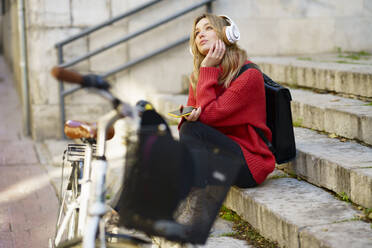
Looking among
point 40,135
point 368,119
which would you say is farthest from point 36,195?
point 368,119

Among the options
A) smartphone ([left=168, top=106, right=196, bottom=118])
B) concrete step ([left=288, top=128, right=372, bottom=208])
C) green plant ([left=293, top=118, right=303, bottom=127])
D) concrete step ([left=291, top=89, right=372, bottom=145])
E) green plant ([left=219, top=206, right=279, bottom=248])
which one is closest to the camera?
concrete step ([left=288, top=128, right=372, bottom=208])

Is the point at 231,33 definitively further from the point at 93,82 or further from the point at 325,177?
the point at 93,82

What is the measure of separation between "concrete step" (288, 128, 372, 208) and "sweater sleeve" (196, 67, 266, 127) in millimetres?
493

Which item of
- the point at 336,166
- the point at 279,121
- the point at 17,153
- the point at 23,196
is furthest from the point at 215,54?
the point at 17,153

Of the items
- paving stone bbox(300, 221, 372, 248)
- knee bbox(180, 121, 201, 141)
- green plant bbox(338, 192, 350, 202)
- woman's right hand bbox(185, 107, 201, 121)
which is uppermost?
woman's right hand bbox(185, 107, 201, 121)

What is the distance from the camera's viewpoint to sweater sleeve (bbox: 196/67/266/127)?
343 cm

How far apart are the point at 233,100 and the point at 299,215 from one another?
2.68 ft

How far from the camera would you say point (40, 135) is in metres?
6.64

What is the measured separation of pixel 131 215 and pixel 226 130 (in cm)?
154

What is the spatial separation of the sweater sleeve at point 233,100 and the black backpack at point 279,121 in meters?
0.08

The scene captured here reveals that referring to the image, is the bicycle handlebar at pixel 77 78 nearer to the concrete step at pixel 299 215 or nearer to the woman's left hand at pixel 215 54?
the concrete step at pixel 299 215

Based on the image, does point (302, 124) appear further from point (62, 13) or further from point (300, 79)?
point (62, 13)

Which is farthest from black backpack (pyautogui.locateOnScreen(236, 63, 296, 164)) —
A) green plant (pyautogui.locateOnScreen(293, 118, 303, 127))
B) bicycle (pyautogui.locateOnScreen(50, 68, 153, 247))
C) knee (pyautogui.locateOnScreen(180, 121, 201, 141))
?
bicycle (pyautogui.locateOnScreen(50, 68, 153, 247))

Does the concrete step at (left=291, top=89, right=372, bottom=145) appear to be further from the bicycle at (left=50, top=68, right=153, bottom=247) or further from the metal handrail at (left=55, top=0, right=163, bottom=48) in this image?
the metal handrail at (left=55, top=0, right=163, bottom=48)
